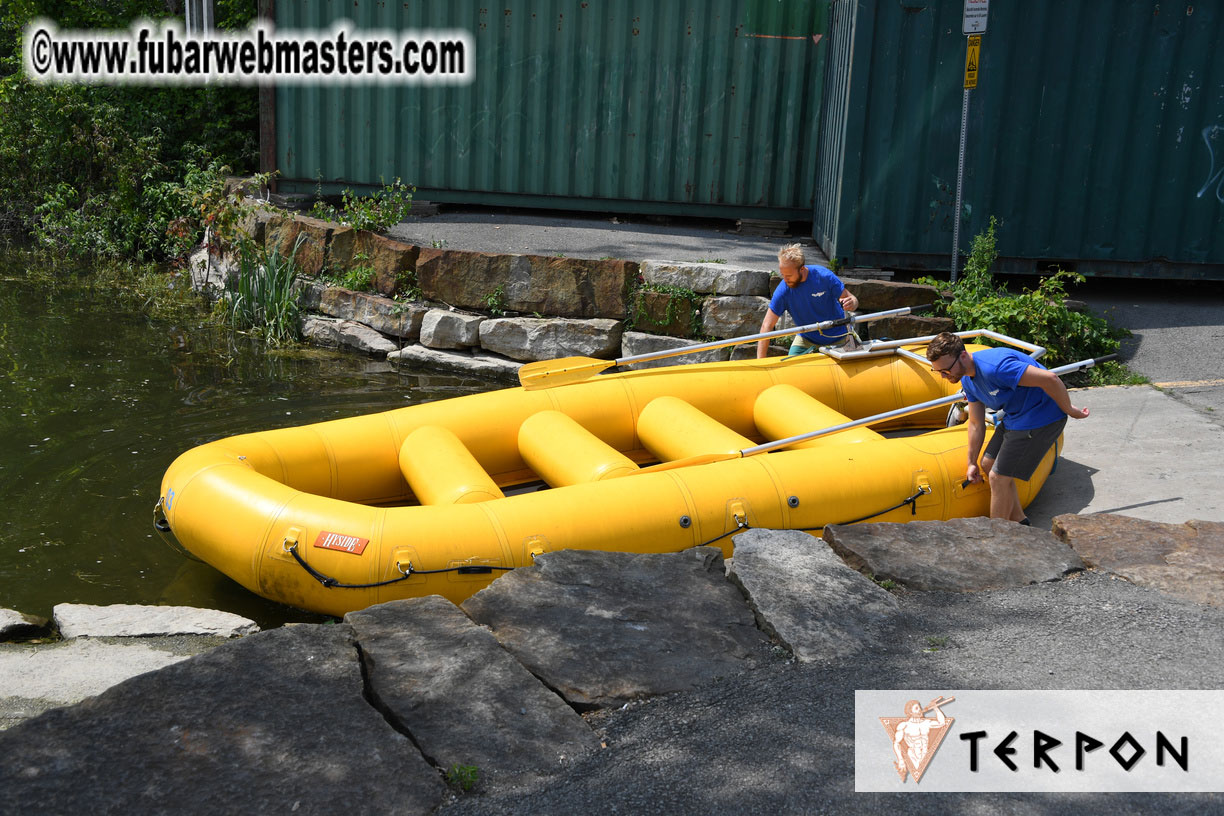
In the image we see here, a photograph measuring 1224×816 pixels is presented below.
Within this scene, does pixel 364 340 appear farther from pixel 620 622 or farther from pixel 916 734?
pixel 916 734

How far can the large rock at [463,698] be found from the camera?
2801mm

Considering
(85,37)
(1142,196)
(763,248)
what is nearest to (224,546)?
(763,248)

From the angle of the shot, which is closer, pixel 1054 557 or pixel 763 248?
pixel 1054 557

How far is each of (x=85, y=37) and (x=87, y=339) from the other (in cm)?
587

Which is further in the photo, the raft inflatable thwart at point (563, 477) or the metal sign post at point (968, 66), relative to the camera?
the metal sign post at point (968, 66)

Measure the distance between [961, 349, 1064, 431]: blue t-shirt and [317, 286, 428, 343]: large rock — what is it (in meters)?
5.45

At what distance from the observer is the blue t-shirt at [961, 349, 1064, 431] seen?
16.2ft

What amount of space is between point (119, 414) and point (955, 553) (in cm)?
599

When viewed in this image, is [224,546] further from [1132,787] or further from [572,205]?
[572,205]

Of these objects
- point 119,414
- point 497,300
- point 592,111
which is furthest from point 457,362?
point 592,111

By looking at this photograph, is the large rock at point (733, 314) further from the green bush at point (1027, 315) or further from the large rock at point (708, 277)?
the green bush at point (1027, 315)

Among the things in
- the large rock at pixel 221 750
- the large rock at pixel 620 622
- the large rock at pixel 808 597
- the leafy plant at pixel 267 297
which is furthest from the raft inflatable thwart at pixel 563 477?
the leafy plant at pixel 267 297

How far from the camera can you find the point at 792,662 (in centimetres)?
332

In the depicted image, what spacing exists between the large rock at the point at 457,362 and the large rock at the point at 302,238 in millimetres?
1430
